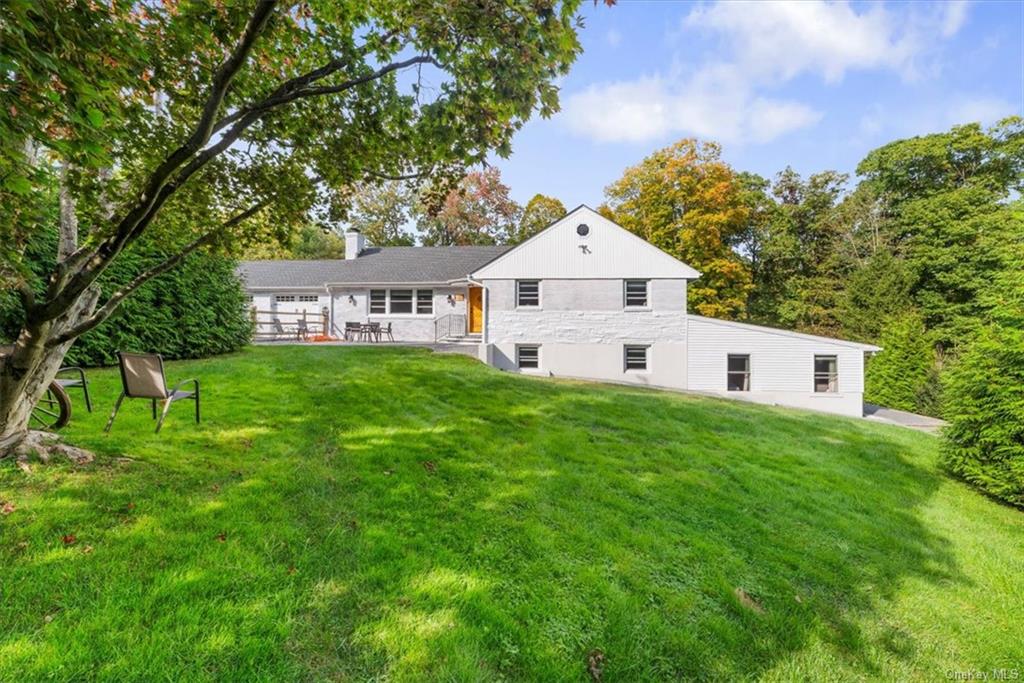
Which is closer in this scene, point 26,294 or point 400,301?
point 26,294

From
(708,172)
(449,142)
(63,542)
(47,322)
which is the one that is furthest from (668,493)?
(708,172)

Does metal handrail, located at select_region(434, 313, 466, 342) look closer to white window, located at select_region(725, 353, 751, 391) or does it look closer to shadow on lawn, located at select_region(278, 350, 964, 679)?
white window, located at select_region(725, 353, 751, 391)

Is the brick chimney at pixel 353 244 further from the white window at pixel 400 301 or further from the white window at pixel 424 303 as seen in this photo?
the white window at pixel 424 303

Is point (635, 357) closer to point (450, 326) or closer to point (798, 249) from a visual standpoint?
point (450, 326)

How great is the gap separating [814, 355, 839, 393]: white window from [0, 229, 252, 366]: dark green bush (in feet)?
65.6

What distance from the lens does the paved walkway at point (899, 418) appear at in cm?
1478

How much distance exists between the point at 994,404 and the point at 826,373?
10.7 m

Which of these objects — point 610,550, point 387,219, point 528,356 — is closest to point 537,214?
point 387,219

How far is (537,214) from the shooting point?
37.2m

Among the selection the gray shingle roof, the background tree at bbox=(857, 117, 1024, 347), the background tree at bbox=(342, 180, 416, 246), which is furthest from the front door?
the background tree at bbox=(857, 117, 1024, 347)

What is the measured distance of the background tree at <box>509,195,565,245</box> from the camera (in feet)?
121

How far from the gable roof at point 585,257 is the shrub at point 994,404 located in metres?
10.2

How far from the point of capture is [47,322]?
11.7 ft

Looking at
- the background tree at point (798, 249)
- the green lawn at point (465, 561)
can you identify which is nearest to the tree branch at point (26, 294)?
the green lawn at point (465, 561)
